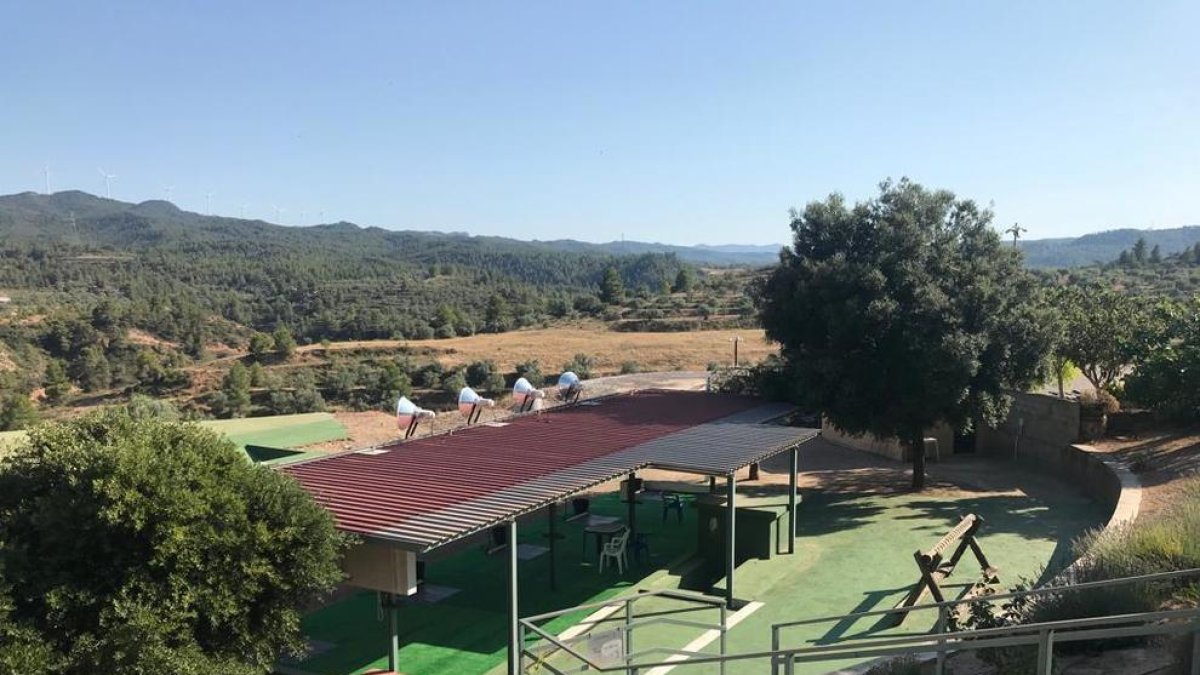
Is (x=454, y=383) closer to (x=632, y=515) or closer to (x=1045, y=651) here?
(x=632, y=515)

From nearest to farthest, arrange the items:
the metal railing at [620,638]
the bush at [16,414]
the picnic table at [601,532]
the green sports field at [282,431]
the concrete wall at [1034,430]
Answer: the metal railing at [620,638] → the picnic table at [601,532] → the green sports field at [282,431] → the concrete wall at [1034,430] → the bush at [16,414]

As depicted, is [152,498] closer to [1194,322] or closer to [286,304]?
[1194,322]

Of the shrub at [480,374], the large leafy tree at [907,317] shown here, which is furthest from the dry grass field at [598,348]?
the large leafy tree at [907,317]

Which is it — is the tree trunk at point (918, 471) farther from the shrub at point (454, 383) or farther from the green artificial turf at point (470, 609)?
the shrub at point (454, 383)

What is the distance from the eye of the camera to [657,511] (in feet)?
63.5

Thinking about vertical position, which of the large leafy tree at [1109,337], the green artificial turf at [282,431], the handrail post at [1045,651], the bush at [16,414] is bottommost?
the bush at [16,414]

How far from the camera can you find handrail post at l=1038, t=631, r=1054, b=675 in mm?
5637

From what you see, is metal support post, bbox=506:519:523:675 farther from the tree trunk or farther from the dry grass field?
the dry grass field

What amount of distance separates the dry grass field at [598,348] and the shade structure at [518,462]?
97.5ft

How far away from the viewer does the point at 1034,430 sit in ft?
73.6

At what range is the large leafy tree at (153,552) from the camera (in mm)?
7543

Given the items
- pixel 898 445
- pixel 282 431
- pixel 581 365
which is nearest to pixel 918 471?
pixel 898 445

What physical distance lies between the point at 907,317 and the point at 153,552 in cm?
1419

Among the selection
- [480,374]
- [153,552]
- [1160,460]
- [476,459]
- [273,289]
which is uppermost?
[273,289]
